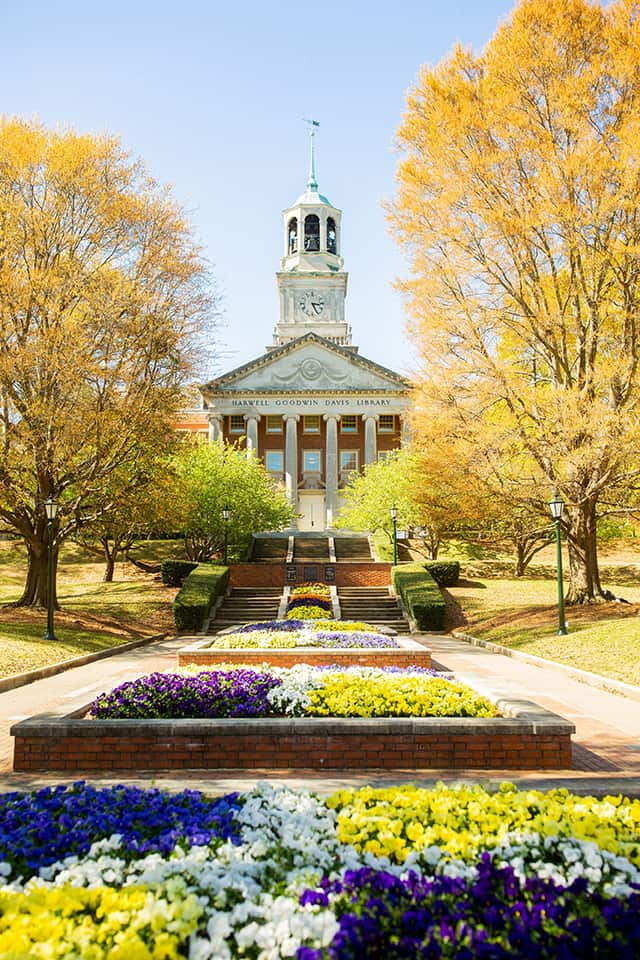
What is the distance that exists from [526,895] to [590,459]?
1637cm

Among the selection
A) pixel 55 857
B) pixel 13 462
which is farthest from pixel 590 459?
pixel 55 857

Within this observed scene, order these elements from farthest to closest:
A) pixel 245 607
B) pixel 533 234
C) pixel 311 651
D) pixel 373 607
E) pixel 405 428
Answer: pixel 405 428 < pixel 245 607 < pixel 373 607 < pixel 533 234 < pixel 311 651

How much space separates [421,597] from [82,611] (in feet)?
37.7

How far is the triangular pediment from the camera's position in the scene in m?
60.1

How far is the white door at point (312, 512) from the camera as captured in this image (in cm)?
5981

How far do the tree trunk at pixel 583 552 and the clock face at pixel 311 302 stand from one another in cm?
5894

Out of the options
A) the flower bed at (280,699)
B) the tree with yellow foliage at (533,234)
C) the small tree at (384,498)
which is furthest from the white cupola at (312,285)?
the flower bed at (280,699)

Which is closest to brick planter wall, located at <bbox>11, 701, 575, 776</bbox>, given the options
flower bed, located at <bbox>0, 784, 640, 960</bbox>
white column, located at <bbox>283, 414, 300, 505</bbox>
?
flower bed, located at <bbox>0, 784, 640, 960</bbox>

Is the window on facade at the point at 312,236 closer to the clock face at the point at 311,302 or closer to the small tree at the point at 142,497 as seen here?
the clock face at the point at 311,302

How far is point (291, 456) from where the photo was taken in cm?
5938

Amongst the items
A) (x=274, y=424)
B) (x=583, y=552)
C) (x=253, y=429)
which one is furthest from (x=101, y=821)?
(x=274, y=424)

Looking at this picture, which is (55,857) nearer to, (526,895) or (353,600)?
(526,895)

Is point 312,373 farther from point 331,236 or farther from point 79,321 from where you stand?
point 79,321

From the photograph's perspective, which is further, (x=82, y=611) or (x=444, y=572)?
(x=444, y=572)
